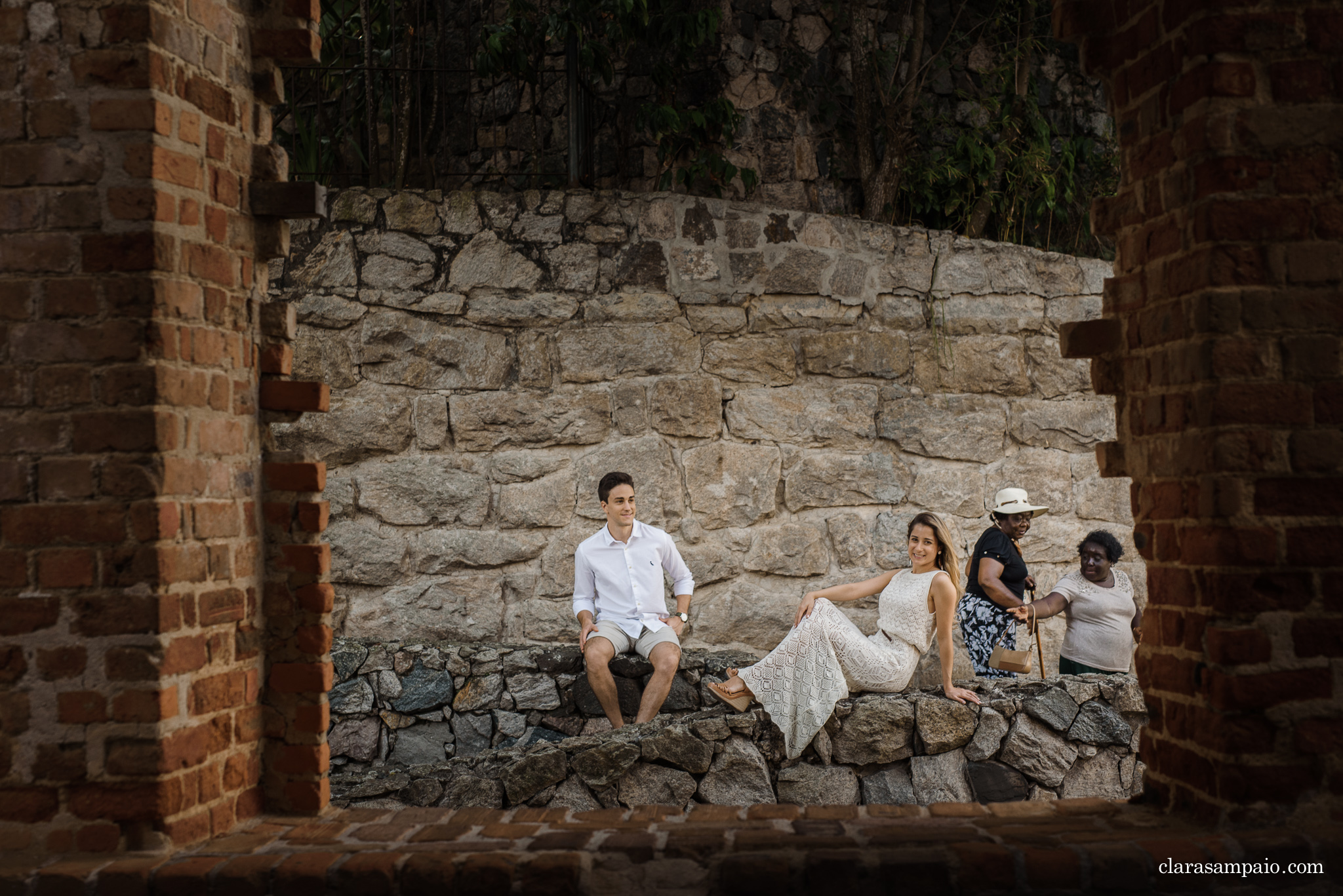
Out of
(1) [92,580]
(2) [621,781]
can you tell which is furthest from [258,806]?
(2) [621,781]

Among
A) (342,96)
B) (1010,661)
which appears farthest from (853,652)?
(342,96)

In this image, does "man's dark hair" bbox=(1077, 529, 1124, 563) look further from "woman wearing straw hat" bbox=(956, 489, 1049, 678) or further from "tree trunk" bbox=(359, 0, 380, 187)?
"tree trunk" bbox=(359, 0, 380, 187)

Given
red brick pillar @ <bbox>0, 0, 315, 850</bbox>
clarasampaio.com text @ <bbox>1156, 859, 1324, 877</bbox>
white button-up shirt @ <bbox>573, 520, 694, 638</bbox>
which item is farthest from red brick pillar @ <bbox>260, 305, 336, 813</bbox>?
A: white button-up shirt @ <bbox>573, 520, 694, 638</bbox>

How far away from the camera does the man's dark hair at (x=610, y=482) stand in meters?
5.39

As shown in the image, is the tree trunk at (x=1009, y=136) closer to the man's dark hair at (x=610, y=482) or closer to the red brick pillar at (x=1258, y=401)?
the man's dark hair at (x=610, y=482)

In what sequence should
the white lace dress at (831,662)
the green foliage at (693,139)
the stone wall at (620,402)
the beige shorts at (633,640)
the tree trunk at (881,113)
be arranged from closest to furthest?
the white lace dress at (831,662)
the beige shorts at (633,640)
the stone wall at (620,402)
the green foliage at (693,139)
the tree trunk at (881,113)

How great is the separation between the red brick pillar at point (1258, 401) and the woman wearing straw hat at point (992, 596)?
2.80 meters

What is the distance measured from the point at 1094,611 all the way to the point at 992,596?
1.68ft

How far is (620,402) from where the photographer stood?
5801 mm

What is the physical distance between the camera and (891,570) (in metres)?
5.76

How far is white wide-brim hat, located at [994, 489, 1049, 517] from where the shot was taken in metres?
5.77

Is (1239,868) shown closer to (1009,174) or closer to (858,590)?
(858,590)

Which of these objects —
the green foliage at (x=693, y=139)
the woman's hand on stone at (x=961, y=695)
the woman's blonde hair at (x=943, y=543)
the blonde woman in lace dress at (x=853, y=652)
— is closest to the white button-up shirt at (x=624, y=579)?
the blonde woman in lace dress at (x=853, y=652)

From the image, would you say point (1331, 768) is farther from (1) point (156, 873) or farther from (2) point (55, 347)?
(2) point (55, 347)
